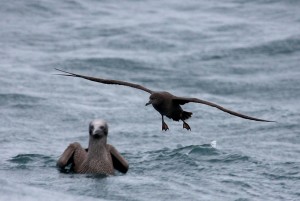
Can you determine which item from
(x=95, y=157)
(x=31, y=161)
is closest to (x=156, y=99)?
(x=95, y=157)

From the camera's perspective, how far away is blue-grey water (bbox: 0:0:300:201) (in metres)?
17.6

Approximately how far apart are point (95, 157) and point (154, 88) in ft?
25.3

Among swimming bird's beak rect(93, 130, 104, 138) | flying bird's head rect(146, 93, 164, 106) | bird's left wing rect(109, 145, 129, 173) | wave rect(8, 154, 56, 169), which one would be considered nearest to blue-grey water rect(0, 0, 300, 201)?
wave rect(8, 154, 56, 169)

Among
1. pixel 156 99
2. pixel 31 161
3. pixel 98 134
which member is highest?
pixel 156 99

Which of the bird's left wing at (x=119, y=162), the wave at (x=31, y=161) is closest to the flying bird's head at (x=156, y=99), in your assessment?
the bird's left wing at (x=119, y=162)

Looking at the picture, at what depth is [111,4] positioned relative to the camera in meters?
34.3

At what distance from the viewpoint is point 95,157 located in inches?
706

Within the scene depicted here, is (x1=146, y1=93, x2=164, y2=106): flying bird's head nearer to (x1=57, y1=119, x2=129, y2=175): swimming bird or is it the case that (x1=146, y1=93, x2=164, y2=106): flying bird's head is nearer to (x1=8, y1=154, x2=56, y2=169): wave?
(x1=57, y1=119, x2=129, y2=175): swimming bird

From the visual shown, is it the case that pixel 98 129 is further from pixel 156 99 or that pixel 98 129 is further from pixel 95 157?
pixel 156 99

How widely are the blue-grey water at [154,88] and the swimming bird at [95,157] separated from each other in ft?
0.96

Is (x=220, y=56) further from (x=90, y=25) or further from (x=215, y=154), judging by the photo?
(x=215, y=154)

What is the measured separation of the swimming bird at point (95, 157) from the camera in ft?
58.7

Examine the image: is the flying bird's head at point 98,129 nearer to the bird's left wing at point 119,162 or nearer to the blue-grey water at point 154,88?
the bird's left wing at point 119,162

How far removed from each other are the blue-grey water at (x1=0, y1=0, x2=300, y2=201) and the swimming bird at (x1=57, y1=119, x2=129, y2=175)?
0.29 metres
